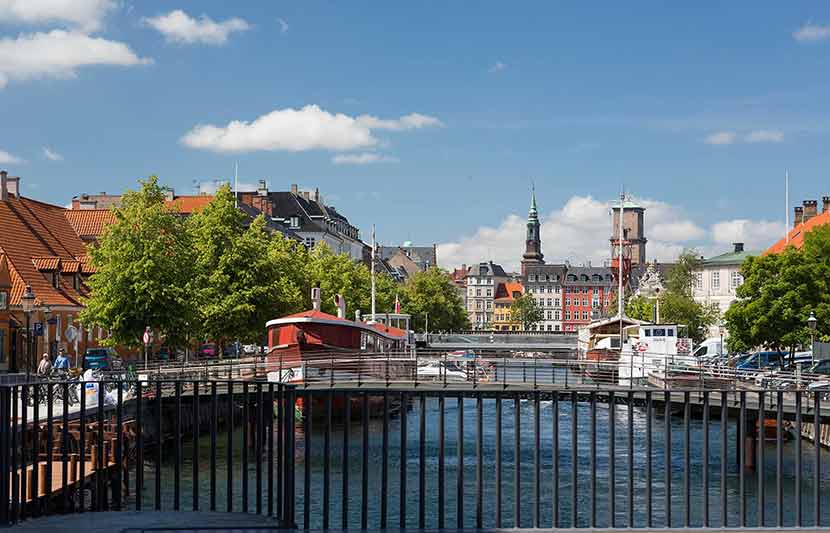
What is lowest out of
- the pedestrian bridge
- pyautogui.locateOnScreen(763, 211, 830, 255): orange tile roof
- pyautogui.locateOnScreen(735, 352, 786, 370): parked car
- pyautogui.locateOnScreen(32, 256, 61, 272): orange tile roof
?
the pedestrian bridge

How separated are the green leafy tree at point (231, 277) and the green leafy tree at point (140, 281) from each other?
4.10 m

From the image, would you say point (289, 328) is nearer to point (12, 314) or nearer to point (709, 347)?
point (12, 314)

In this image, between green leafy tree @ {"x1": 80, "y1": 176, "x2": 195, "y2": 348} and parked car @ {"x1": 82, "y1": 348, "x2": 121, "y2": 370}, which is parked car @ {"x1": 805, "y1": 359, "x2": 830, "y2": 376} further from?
parked car @ {"x1": 82, "y1": 348, "x2": 121, "y2": 370}

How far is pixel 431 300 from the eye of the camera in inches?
5842

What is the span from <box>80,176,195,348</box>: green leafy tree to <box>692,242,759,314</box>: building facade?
90720 millimetres

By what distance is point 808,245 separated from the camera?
58.4 metres

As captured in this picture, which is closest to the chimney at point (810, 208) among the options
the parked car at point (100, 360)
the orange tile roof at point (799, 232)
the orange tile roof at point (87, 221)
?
the orange tile roof at point (799, 232)

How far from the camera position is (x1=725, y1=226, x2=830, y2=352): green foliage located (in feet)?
186

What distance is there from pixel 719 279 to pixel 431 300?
33118 mm

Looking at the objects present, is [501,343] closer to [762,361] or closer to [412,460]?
[762,361]

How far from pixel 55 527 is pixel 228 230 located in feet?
157

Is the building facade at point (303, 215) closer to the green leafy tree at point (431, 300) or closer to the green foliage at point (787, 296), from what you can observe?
the green leafy tree at point (431, 300)

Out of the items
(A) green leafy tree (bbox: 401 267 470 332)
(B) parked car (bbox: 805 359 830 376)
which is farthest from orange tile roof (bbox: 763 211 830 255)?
(A) green leafy tree (bbox: 401 267 470 332)

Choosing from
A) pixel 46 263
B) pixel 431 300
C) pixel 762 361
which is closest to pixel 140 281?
pixel 46 263
